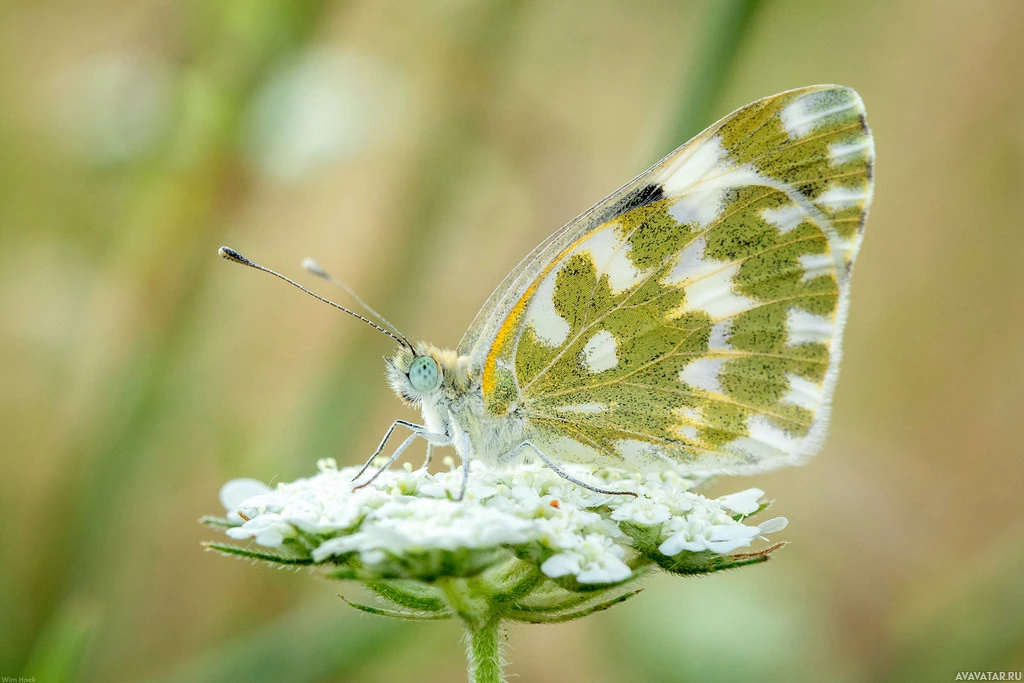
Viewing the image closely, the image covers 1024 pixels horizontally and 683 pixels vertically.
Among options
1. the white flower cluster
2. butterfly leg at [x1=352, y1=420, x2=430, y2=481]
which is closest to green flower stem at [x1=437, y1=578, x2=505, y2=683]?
the white flower cluster

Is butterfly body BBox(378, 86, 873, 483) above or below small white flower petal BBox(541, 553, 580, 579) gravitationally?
above

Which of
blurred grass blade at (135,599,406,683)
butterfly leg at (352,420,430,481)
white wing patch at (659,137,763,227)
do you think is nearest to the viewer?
butterfly leg at (352,420,430,481)

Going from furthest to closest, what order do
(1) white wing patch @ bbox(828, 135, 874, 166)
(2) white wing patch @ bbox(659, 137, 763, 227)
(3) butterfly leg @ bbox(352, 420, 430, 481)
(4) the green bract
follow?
(2) white wing patch @ bbox(659, 137, 763, 227) < (1) white wing patch @ bbox(828, 135, 874, 166) < (3) butterfly leg @ bbox(352, 420, 430, 481) < (4) the green bract

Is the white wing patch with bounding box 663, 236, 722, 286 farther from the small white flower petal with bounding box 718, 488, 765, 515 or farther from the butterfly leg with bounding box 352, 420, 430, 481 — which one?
the butterfly leg with bounding box 352, 420, 430, 481

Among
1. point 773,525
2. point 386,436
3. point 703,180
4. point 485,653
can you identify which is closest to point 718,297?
point 703,180

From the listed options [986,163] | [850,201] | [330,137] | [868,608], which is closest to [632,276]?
[850,201]

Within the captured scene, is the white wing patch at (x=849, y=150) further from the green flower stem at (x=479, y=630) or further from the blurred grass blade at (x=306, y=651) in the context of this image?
the blurred grass blade at (x=306, y=651)
